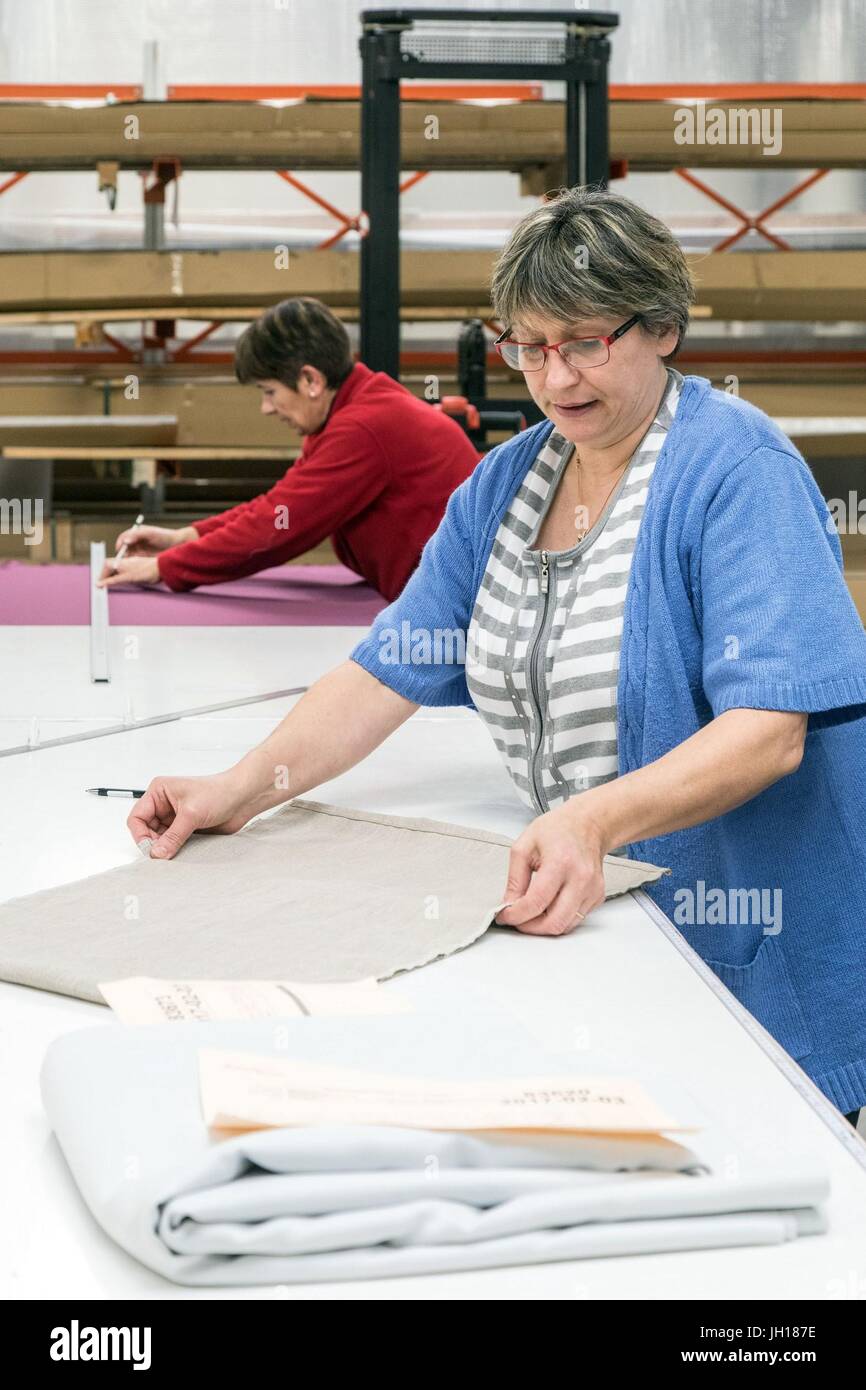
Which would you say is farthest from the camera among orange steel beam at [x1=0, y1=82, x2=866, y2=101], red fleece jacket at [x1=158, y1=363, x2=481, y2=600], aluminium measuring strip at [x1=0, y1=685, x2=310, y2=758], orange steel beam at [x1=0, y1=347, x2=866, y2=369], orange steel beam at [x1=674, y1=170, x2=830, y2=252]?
orange steel beam at [x1=674, y1=170, x2=830, y2=252]

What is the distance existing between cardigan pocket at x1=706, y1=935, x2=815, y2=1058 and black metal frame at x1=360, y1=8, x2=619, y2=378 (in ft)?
11.7

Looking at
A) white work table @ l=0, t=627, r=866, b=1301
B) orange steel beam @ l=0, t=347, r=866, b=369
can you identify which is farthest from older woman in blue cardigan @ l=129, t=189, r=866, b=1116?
orange steel beam @ l=0, t=347, r=866, b=369

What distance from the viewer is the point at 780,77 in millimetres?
7777

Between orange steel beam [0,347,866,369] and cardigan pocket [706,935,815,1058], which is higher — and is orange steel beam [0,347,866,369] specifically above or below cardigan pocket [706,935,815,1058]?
above

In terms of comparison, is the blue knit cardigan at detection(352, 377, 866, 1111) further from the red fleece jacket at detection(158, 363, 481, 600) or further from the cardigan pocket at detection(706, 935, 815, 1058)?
the red fleece jacket at detection(158, 363, 481, 600)

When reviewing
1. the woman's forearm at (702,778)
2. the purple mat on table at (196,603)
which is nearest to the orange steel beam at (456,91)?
the purple mat on table at (196,603)

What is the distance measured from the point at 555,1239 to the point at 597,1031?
1.03 feet

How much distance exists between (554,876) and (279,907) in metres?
0.24

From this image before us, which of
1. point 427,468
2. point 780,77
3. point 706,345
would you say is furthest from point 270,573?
point 780,77

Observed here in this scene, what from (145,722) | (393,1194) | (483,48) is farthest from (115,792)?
(483,48)

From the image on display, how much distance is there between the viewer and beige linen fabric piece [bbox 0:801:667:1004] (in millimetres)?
1213

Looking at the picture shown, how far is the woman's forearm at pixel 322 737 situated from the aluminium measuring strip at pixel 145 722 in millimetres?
510

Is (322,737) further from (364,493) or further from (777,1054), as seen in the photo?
(364,493)

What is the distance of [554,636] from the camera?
1.66m
